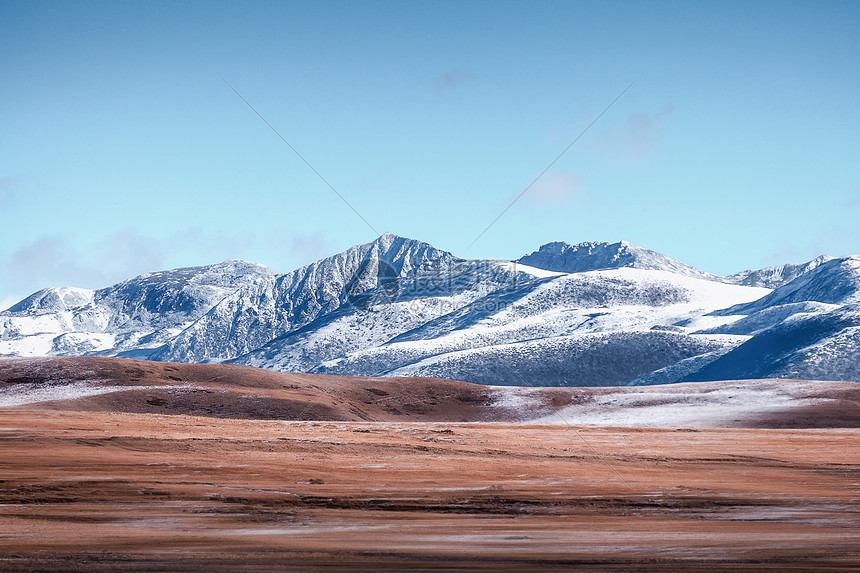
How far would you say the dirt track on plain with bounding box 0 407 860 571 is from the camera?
17188 millimetres

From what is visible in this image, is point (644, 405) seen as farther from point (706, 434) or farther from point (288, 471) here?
point (288, 471)

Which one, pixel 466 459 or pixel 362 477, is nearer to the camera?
pixel 362 477

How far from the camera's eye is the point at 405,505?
23078 mm

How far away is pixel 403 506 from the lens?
75.4 feet

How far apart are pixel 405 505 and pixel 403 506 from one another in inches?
4.3

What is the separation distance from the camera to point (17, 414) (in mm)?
48906

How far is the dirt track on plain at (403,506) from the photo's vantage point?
17.2 meters

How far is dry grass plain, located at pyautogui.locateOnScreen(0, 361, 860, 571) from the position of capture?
56.4 feet

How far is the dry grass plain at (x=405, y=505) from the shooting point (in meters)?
17.2

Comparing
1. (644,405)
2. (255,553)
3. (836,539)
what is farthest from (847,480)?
(644,405)

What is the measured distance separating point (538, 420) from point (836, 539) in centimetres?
5668

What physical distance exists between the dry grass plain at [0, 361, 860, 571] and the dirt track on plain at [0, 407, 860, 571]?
0.24 feet

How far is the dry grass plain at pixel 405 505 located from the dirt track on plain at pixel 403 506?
7 centimetres

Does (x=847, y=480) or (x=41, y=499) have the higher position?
(x=41, y=499)
